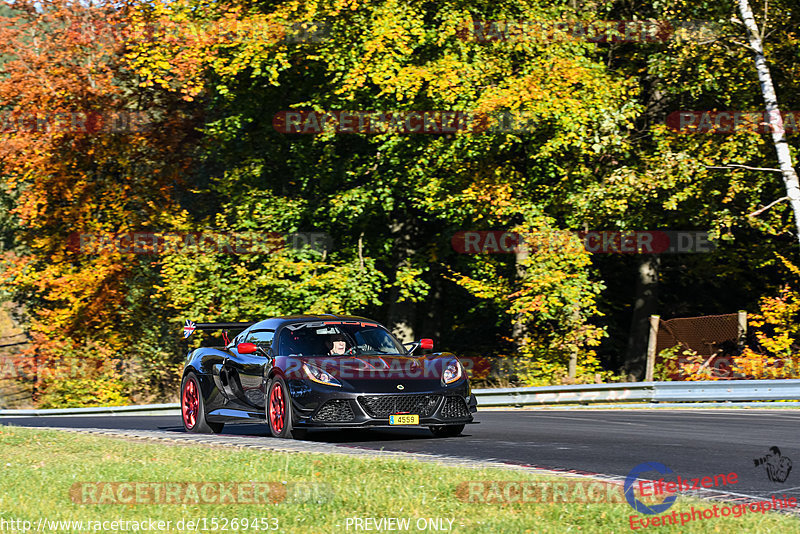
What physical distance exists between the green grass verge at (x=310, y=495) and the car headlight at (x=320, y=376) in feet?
4.67

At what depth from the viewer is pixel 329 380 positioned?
12.0 metres

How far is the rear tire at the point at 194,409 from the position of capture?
1456 cm

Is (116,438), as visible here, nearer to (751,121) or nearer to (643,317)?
(751,121)

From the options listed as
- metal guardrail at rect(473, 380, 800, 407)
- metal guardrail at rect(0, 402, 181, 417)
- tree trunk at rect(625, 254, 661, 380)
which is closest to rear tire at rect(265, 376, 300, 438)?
metal guardrail at rect(473, 380, 800, 407)

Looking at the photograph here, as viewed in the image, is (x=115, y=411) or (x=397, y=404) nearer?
(x=397, y=404)

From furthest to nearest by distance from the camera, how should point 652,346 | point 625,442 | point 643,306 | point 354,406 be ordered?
point 643,306 < point 652,346 < point 625,442 < point 354,406

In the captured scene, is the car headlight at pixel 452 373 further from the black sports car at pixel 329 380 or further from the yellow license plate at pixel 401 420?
the yellow license plate at pixel 401 420

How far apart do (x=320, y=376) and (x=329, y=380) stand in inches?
4.6

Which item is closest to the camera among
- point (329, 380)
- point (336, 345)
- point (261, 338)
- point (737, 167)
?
point (329, 380)

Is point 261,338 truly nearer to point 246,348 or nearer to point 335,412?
point 246,348

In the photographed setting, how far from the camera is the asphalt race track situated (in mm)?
9723

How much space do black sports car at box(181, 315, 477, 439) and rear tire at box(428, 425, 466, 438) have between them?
14 millimetres

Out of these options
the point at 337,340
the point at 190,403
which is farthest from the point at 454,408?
the point at 190,403

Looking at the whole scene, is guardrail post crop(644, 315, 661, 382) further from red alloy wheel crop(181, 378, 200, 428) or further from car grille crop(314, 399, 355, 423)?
car grille crop(314, 399, 355, 423)
